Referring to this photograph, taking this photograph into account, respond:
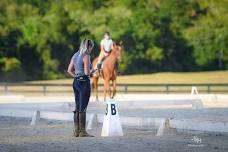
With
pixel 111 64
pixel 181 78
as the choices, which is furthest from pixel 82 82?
pixel 181 78

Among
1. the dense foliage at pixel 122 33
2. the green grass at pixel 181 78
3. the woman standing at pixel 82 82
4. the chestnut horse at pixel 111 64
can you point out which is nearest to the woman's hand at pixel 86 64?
the woman standing at pixel 82 82

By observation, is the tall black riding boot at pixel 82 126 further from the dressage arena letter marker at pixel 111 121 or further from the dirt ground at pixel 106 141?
the dressage arena letter marker at pixel 111 121

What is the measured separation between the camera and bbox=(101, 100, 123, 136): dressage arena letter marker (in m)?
14.0

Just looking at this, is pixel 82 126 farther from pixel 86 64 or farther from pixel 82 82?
pixel 86 64

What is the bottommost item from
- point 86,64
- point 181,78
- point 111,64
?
point 181,78

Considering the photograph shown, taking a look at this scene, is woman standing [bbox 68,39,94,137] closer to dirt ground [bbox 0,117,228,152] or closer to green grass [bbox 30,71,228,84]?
dirt ground [bbox 0,117,228,152]

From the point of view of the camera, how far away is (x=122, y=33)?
61250mm

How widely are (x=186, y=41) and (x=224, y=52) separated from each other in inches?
139

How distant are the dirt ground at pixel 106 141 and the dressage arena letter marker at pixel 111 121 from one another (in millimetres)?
204

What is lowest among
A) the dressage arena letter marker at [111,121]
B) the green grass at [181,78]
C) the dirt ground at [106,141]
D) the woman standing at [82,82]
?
the green grass at [181,78]

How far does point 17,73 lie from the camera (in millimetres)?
58219

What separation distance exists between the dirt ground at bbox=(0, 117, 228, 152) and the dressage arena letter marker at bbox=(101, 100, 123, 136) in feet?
0.67

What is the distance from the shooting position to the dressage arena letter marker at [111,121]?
14.0 m

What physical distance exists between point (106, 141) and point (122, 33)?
48325mm
